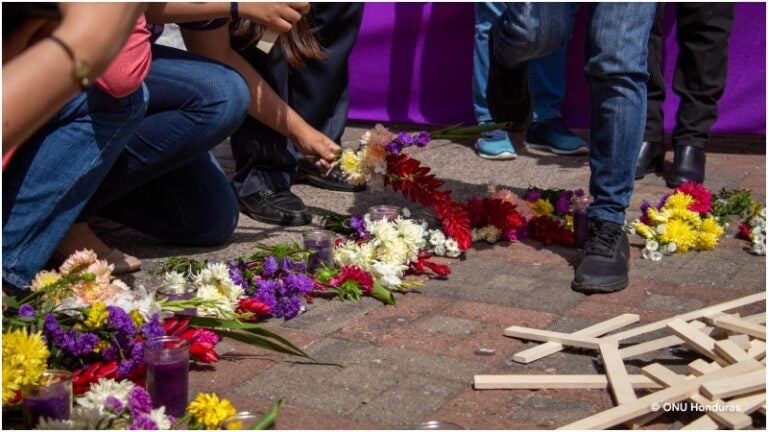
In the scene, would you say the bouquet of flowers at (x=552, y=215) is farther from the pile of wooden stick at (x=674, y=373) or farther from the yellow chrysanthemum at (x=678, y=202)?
the pile of wooden stick at (x=674, y=373)

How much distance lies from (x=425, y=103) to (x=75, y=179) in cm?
376

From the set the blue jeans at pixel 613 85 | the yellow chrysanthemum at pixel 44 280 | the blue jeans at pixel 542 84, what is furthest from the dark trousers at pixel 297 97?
the yellow chrysanthemum at pixel 44 280

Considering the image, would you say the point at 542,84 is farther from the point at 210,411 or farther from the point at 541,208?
the point at 210,411

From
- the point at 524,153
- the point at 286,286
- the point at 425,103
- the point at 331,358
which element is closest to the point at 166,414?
the point at 331,358

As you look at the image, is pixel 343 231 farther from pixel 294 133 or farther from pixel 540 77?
pixel 540 77

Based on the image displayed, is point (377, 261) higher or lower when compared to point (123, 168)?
lower

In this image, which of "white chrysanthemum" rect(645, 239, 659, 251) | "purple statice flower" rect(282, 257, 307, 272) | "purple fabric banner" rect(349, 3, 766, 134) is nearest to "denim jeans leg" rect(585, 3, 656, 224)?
"white chrysanthemum" rect(645, 239, 659, 251)

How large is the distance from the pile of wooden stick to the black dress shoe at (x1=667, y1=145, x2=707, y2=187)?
1.88 m

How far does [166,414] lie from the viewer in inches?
95.0

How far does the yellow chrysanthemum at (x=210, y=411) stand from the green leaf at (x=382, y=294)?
1.18 m

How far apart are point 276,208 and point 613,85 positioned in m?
1.50

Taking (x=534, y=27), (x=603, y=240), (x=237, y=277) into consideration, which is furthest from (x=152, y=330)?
(x=534, y=27)

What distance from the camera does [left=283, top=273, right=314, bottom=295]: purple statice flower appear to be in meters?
3.24

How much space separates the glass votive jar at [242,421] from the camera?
7.30ft
